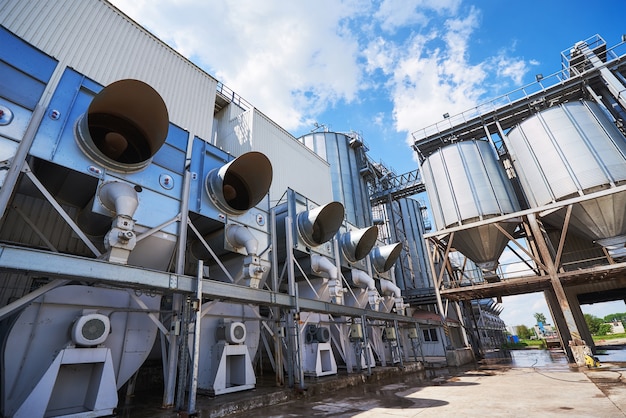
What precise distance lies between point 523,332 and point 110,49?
103573mm

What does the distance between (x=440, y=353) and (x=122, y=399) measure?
2580 cm

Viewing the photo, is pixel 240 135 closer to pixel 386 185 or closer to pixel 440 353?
pixel 386 185

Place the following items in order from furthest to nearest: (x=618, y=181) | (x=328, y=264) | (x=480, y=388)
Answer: (x=618, y=181) → (x=328, y=264) → (x=480, y=388)

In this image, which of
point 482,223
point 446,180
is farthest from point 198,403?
point 446,180

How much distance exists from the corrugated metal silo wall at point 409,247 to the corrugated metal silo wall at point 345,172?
422 centimetres

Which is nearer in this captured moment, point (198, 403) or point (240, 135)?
point (198, 403)

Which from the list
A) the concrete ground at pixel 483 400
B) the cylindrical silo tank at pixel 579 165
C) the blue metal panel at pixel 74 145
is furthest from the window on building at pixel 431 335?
the blue metal panel at pixel 74 145

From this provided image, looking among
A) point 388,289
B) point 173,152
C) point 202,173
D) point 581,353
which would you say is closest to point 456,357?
point 388,289

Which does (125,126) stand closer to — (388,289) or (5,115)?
(5,115)

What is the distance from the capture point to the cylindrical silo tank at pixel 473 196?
1762 centimetres

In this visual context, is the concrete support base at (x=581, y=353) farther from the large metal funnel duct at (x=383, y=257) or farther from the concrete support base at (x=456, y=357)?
the large metal funnel duct at (x=383, y=257)

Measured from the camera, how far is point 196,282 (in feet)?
22.6

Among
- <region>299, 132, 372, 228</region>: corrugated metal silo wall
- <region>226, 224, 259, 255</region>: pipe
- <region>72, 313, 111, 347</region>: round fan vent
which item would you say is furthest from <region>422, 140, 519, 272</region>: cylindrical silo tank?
<region>72, 313, 111, 347</region>: round fan vent

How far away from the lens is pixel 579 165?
15.3 metres
